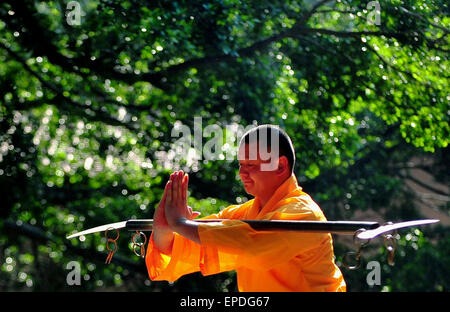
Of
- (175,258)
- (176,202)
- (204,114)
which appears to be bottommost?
(175,258)

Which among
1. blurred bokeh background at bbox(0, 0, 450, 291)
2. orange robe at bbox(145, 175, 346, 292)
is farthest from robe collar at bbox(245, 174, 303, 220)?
blurred bokeh background at bbox(0, 0, 450, 291)

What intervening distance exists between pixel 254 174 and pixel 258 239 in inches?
9.0

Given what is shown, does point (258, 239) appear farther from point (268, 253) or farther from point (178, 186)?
point (178, 186)

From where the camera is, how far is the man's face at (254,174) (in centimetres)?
164

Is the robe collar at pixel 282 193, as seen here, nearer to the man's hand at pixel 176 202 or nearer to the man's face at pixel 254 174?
the man's face at pixel 254 174

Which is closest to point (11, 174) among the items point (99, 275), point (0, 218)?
point (0, 218)

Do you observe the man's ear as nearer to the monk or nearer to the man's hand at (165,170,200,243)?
the monk

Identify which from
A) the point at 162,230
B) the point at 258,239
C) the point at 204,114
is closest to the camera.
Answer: the point at 258,239

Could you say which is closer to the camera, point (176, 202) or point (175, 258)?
point (176, 202)

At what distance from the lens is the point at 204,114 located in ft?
14.1

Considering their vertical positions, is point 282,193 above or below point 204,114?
below

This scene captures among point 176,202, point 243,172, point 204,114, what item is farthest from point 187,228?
point 204,114

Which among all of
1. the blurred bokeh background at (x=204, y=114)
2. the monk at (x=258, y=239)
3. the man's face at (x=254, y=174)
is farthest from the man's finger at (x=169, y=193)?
the blurred bokeh background at (x=204, y=114)

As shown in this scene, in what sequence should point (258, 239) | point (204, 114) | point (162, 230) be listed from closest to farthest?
point (258, 239) < point (162, 230) < point (204, 114)
